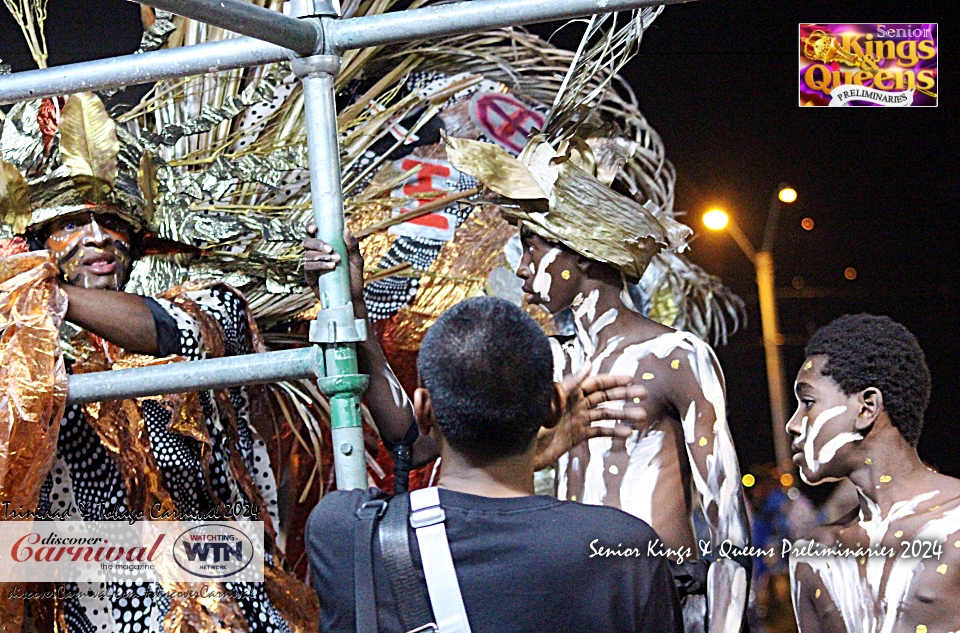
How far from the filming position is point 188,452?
2.74m

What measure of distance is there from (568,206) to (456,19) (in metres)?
0.73

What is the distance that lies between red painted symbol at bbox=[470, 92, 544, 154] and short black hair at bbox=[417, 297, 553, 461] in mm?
1871

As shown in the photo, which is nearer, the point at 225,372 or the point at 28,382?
the point at 225,372

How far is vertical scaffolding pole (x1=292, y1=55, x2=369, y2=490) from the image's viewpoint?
2213 millimetres

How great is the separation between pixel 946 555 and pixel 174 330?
60.9 inches

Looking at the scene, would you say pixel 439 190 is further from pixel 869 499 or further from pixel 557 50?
pixel 869 499

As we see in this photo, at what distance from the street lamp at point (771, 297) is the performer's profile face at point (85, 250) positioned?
1582 millimetres

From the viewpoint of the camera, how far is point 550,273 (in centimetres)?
290

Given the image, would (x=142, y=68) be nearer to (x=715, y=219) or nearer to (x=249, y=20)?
(x=249, y=20)

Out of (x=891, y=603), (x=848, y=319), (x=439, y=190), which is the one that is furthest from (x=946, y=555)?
(x=439, y=190)

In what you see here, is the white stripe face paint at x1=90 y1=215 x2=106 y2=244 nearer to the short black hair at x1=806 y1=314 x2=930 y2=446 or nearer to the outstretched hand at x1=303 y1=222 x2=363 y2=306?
the outstretched hand at x1=303 y1=222 x2=363 y2=306

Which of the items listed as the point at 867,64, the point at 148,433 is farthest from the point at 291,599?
the point at 867,64

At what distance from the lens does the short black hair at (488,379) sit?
67.4 inches

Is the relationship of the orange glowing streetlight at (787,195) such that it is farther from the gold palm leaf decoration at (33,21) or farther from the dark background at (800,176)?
the gold palm leaf decoration at (33,21)
